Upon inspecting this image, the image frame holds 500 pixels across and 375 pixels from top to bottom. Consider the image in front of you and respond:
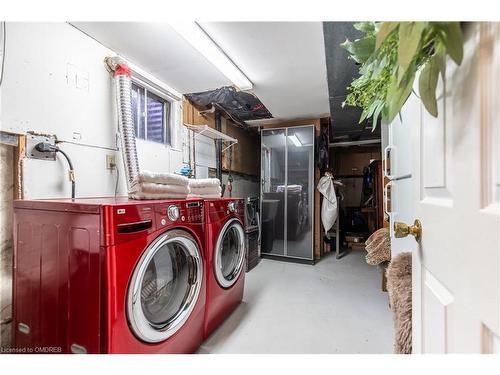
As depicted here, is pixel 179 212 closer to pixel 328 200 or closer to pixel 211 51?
pixel 211 51

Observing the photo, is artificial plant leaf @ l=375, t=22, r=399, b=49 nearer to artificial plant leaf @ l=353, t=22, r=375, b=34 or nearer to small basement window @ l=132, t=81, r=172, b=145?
artificial plant leaf @ l=353, t=22, r=375, b=34

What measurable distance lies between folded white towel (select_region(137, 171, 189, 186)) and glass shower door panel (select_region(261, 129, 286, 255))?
2.16 m

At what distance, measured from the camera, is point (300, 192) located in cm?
345

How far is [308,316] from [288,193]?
1946 millimetres

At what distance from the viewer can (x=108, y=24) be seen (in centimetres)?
144

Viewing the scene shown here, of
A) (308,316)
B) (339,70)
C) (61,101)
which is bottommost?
(308,316)

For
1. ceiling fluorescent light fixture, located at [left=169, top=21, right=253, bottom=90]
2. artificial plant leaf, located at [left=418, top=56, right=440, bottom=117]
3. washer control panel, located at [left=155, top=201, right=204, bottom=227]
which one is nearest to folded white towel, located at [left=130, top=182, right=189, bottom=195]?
washer control panel, located at [left=155, top=201, right=204, bottom=227]

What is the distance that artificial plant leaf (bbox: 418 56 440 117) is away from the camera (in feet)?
1.68

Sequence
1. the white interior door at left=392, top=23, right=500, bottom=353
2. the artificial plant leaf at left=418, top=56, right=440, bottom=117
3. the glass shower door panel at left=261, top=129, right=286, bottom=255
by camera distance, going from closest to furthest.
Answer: the white interior door at left=392, top=23, right=500, bottom=353 < the artificial plant leaf at left=418, top=56, right=440, bottom=117 < the glass shower door panel at left=261, top=129, right=286, bottom=255

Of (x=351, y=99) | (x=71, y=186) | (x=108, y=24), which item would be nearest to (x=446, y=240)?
(x=351, y=99)

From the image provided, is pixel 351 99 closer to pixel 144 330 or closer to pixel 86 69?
pixel 144 330

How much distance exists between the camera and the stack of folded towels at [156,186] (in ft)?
4.26

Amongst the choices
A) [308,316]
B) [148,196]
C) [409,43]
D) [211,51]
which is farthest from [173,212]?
[308,316]
